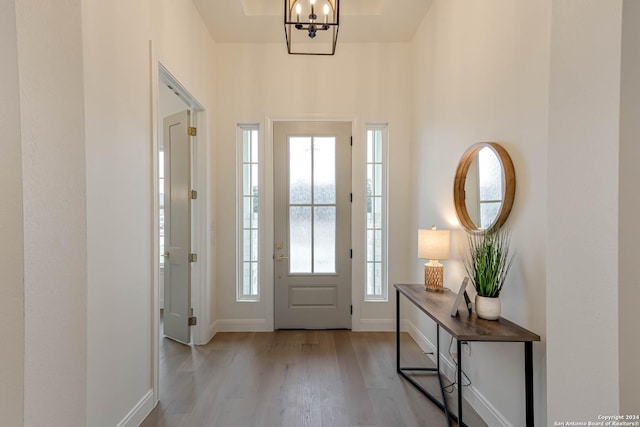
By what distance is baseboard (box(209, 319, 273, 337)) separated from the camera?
3287 millimetres

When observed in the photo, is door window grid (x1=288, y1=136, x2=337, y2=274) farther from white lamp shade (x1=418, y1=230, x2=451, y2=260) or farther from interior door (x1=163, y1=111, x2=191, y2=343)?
white lamp shade (x1=418, y1=230, x2=451, y2=260)

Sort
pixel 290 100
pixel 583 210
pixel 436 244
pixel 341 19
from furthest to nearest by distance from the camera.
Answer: pixel 290 100 → pixel 341 19 → pixel 436 244 → pixel 583 210

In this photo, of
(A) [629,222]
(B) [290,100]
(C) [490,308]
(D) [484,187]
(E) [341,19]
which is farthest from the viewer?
(B) [290,100]

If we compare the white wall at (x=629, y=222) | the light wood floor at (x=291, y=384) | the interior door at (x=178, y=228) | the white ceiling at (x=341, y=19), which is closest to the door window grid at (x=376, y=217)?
the light wood floor at (x=291, y=384)

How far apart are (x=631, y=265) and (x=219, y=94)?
11.6ft

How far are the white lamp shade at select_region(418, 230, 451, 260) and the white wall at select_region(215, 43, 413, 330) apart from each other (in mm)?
1024

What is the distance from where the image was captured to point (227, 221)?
10.8ft

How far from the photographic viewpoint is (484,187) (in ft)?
6.31

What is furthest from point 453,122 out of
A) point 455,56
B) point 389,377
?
point 389,377

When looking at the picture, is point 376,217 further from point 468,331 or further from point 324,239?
point 468,331

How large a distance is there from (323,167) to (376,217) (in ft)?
2.81

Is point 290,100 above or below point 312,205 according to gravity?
above

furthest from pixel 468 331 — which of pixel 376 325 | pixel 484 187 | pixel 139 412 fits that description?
pixel 139 412

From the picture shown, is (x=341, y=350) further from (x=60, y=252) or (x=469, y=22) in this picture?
(x=469, y=22)
